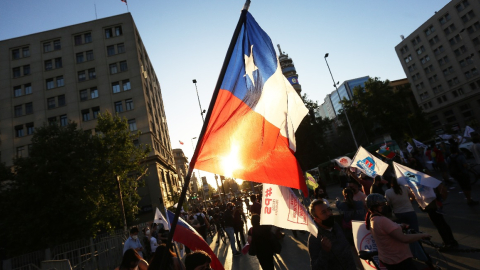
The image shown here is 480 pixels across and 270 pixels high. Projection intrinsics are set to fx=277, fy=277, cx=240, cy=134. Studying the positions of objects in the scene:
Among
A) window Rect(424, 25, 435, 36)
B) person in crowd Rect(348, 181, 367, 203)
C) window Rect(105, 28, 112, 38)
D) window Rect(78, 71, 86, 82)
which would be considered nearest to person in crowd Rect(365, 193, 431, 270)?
person in crowd Rect(348, 181, 367, 203)

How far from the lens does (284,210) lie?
351 centimetres

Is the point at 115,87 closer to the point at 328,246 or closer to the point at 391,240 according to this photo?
the point at 328,246

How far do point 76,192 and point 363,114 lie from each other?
49526 mm

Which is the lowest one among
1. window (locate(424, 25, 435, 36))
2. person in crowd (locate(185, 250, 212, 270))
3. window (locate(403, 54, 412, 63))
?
person in crowd (locate(185, 250, 212, 270))

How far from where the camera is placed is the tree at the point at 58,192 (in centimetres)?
1809

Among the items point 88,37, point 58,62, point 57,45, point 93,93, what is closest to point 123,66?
point 93,93

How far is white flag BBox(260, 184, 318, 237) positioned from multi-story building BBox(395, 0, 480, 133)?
6228 cm

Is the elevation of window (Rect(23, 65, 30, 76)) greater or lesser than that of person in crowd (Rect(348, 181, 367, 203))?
greater

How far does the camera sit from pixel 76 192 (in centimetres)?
1909

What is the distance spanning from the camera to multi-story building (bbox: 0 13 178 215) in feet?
112

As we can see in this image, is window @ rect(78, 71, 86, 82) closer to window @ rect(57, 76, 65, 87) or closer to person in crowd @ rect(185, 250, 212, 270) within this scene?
window @ rect(57, 76, 65, 87)

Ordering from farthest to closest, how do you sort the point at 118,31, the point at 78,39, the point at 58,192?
the point at 118,31 < the point at 78,39 < the point at 58,192

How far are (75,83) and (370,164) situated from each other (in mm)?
37668

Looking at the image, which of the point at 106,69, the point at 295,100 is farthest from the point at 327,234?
the point at 106,69
